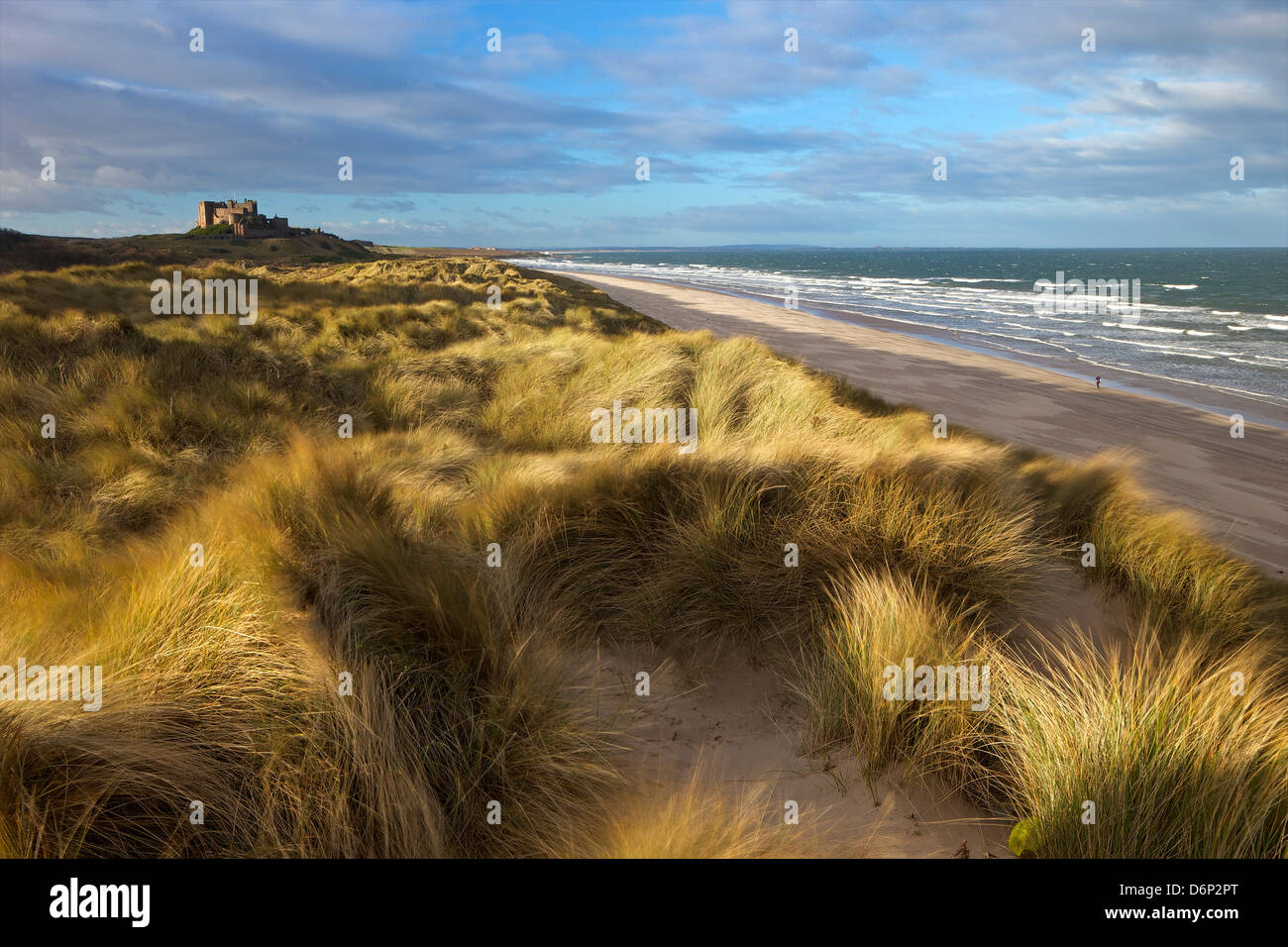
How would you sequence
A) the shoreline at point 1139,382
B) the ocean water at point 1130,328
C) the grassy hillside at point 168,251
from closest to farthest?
the shoreline at point 1139,382, the ocean water at point 1130,328, the grassy hillside at point 168,251

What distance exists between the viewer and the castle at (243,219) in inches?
2454

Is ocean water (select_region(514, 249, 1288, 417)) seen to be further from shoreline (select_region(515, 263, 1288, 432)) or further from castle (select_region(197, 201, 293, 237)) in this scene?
castle (select_region(197, 201, 293, 237))

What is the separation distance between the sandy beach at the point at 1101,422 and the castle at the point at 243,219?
178ft

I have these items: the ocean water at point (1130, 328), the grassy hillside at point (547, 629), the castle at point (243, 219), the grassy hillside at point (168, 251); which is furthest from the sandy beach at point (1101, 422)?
the castle at point (243, 219)

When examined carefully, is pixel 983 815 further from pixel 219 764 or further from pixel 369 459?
pixel 369 459

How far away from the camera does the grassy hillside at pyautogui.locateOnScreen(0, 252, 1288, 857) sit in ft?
7.73

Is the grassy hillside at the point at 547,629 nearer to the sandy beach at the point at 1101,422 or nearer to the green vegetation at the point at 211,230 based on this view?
the sandy beach at the point at 1101,422

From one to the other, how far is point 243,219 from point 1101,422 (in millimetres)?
70676

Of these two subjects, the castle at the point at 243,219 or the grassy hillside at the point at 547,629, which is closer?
the grassy hillside at the point at 547,629

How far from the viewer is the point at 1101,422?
46.5 feet

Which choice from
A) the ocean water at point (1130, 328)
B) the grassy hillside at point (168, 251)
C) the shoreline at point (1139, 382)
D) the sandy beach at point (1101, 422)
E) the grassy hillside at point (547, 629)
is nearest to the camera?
the grassy hillside at point (547, 629)

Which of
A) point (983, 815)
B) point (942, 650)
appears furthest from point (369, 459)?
point (983, 815)
